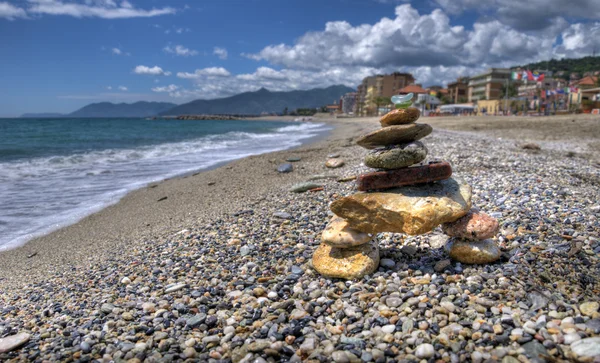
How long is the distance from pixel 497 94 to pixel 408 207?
107 meters

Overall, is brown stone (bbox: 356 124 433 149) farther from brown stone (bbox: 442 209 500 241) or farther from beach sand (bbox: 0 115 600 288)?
beach sand (bbox: 0 115 600 288)

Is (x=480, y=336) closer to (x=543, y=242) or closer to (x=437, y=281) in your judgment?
(x=437, y=281)

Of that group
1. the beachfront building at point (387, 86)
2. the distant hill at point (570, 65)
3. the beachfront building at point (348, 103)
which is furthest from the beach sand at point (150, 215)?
the distant hill at point (570, 65)

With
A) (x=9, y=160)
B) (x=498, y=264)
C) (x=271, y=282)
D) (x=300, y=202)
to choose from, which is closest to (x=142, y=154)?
(x=9, y=160)

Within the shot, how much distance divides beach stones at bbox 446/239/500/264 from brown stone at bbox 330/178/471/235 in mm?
385

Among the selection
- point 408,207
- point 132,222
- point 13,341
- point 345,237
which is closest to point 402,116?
point 408,207

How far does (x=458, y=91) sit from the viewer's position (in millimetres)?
118438

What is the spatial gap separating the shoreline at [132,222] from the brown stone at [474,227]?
5076 millimetres

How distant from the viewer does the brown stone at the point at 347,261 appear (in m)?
4.66

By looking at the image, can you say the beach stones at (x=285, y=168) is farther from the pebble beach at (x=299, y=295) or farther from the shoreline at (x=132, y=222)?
the pebble beach at (x=299, y=295)

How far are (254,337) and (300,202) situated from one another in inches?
191

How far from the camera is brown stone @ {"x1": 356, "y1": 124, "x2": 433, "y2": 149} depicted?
16.1 ft

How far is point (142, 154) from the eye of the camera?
24.2m

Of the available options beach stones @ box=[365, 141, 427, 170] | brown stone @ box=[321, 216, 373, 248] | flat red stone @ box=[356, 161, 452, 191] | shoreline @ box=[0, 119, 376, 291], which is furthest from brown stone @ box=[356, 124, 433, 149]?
shoreline @ box=[0, 119, 376, 291]
